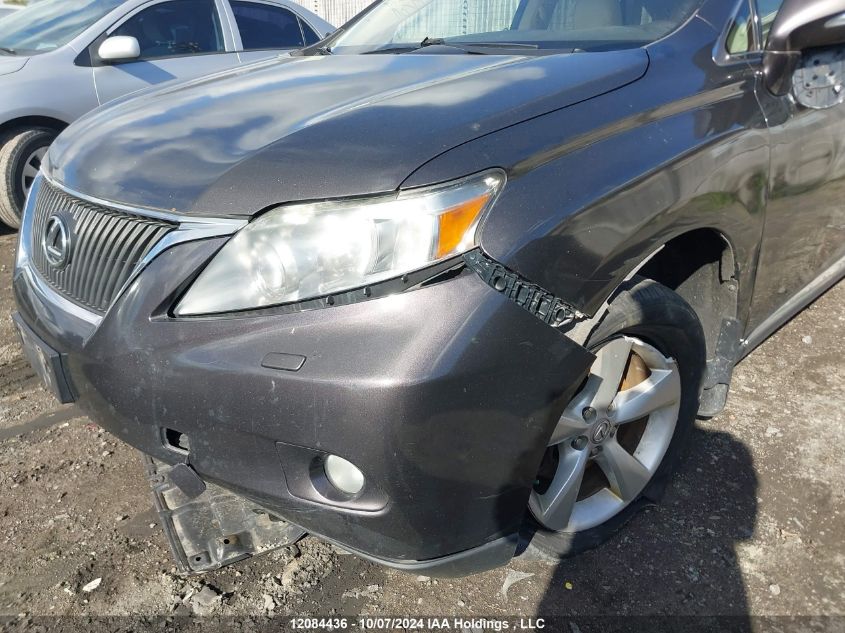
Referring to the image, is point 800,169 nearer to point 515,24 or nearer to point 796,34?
point 796,34

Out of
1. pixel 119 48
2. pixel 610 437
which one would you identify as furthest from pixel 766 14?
pixel 119 48

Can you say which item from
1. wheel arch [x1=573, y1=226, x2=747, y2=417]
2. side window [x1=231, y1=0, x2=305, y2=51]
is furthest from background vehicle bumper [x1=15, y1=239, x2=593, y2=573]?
side window [x1=231, y1=0, x2=305, y2=51]

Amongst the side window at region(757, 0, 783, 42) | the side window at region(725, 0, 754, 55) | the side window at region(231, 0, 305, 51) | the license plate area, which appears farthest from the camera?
the side window at region(231, 0, 305, 51)

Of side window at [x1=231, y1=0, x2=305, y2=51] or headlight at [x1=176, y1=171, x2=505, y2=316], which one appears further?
side window at [x1=231, y1=0, x2=305, y2=51]

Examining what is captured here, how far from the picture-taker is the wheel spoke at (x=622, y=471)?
6.54 ft

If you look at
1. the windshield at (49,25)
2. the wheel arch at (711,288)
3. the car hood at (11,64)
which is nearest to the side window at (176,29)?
the windshield at (49,25)

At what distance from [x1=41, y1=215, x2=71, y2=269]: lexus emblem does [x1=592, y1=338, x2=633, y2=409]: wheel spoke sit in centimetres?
148

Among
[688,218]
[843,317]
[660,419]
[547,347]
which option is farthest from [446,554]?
[843,317]

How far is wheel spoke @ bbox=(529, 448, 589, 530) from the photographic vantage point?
1.88m

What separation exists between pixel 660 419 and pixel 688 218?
661 mm

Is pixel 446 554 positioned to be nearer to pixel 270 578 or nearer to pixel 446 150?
pixel 270 578

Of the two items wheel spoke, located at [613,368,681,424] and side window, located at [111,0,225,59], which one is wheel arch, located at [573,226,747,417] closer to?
wheel spoke, located at [613,368,681,424]

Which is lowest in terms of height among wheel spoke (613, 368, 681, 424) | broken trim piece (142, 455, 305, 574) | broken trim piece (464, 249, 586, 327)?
broken trim piece (142, 455, 305, 574)

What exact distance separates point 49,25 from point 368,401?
5155 millimetres
